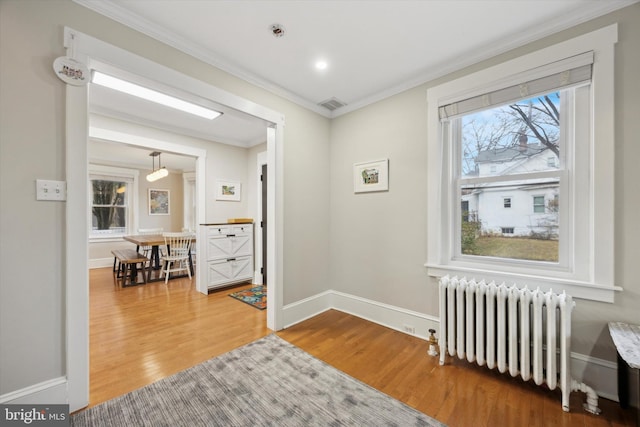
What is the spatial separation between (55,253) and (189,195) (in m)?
5.97

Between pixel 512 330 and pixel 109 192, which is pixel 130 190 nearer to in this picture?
pixel 109 192

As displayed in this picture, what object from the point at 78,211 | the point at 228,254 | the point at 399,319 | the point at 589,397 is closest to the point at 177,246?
the point at 228,254

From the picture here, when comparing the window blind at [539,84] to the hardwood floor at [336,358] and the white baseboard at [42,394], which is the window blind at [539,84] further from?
the white baseboard at [42,394]

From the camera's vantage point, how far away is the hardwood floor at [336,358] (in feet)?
5.17

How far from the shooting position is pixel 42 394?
1.47 m

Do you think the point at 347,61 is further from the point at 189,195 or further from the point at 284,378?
the point at 189,195

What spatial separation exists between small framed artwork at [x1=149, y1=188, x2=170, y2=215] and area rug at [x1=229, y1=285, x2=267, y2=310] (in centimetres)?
430

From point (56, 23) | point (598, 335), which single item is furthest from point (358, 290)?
point (56, 23)

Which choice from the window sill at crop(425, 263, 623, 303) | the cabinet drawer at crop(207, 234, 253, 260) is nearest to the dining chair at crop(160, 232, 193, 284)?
the cabinet drawer at crop(207, 234, 253, 260)

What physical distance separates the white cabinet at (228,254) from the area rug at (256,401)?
2134 mm

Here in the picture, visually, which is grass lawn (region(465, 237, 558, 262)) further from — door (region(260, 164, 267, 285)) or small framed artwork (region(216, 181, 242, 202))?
small framed artwork (region(216, 181, 242, 202))

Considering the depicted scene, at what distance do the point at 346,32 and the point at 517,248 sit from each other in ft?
7.33

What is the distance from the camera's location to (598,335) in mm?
1696

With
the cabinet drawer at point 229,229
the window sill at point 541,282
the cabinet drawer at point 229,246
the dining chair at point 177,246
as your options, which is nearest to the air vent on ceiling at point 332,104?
the window sill at point 541,282
